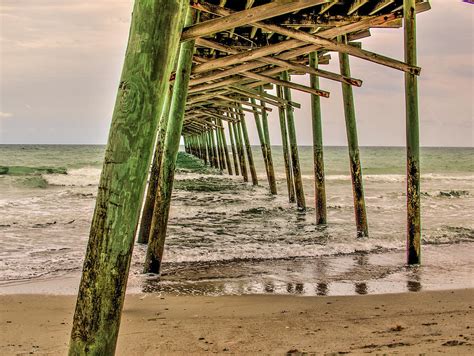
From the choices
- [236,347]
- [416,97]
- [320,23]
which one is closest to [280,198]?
[320,23]

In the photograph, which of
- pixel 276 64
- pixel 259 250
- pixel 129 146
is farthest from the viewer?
pixel 276 64

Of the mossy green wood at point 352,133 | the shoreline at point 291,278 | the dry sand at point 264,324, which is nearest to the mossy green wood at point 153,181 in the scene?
the shoreline at point 291,278

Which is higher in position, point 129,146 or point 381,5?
point 381,5

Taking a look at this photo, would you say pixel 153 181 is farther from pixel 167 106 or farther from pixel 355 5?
pixel 355 5

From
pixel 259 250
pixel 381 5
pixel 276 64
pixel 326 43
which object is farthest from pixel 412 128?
pixel 259 250

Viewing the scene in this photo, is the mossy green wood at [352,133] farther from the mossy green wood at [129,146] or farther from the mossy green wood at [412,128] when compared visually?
the mossy green wood at [129,146]

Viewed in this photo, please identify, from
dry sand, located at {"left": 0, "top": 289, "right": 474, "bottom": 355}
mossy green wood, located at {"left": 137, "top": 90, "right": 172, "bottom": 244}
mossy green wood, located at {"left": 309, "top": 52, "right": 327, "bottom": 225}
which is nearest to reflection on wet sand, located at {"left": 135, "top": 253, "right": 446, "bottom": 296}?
dry sand, located at {"left": 0, "top": 289, "right": 474, "bottom": 355}

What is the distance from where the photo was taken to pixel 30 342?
10.00ft

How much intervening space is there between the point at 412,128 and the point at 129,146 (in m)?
3.94

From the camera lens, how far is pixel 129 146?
169 cm

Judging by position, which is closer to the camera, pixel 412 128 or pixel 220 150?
pixel 412 128

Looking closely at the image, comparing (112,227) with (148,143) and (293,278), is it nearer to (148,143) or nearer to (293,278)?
(148,143)

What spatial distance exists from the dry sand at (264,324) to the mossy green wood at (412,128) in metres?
1.00

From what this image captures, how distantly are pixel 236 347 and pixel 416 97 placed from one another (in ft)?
10.4
